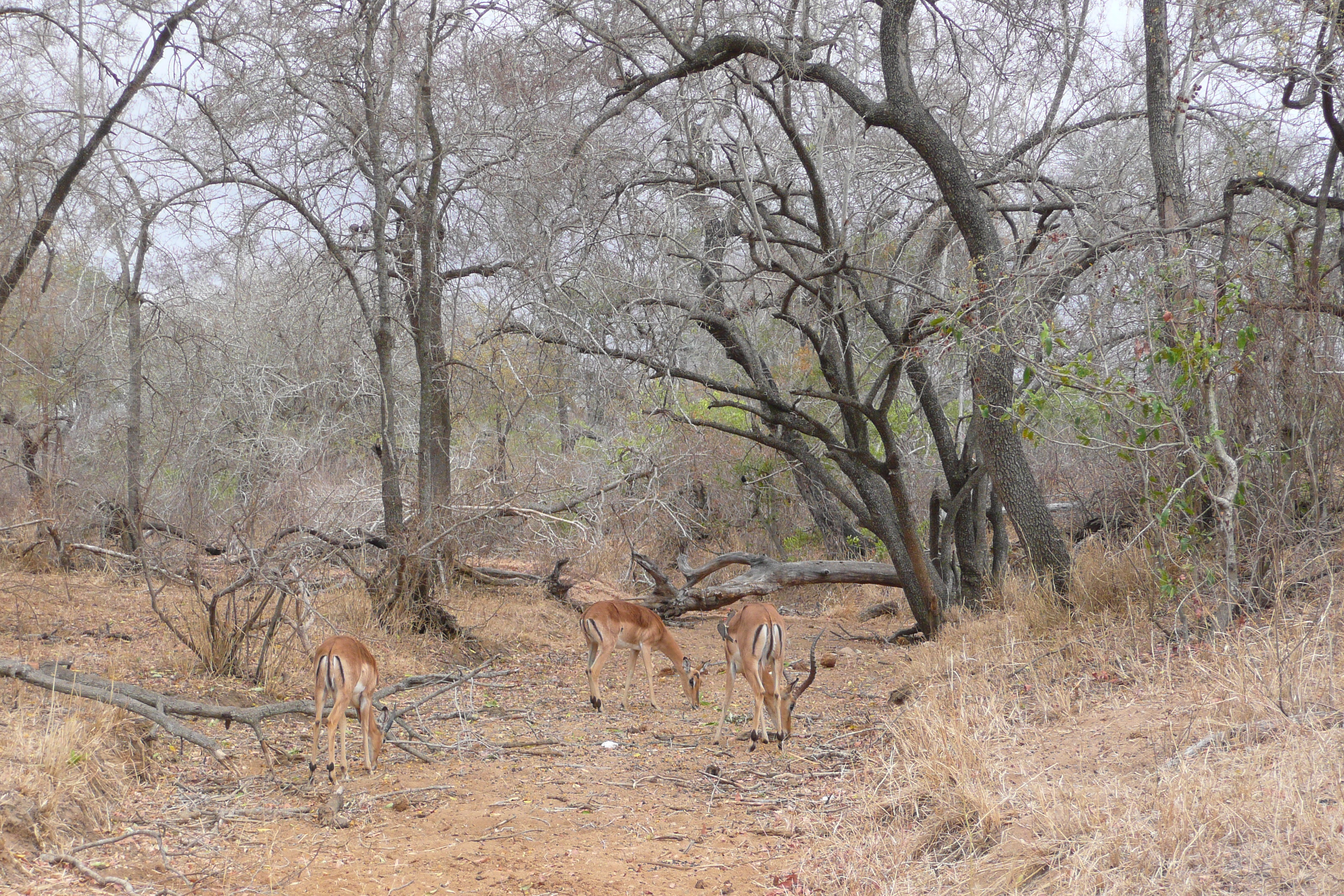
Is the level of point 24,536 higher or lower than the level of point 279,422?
lower

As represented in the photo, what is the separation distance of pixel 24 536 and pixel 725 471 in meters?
11.1

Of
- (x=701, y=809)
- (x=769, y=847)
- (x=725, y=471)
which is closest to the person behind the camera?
(x=769, y=847)

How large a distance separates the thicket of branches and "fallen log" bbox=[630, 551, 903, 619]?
1.12 m

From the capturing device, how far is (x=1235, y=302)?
303 inches

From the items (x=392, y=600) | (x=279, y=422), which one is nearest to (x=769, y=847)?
(x=392, y=600)

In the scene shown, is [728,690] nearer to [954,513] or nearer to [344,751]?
[344,751]

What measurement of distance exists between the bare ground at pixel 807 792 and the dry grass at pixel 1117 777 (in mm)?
17

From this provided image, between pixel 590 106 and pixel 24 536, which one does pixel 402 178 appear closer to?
pixel 590 106

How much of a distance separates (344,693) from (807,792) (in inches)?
120

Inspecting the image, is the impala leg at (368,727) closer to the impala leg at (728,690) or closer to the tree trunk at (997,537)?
the impala leg at (728,690)

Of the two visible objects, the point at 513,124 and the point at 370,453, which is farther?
the point at 370,453

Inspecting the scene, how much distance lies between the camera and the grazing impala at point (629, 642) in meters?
10.1

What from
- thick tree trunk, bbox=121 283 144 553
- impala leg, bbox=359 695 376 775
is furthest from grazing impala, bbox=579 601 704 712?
thick tree trunk, bbox=121 283 144 553

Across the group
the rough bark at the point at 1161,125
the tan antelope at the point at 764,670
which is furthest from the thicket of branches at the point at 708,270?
the tan antelope at the point at 764,670
